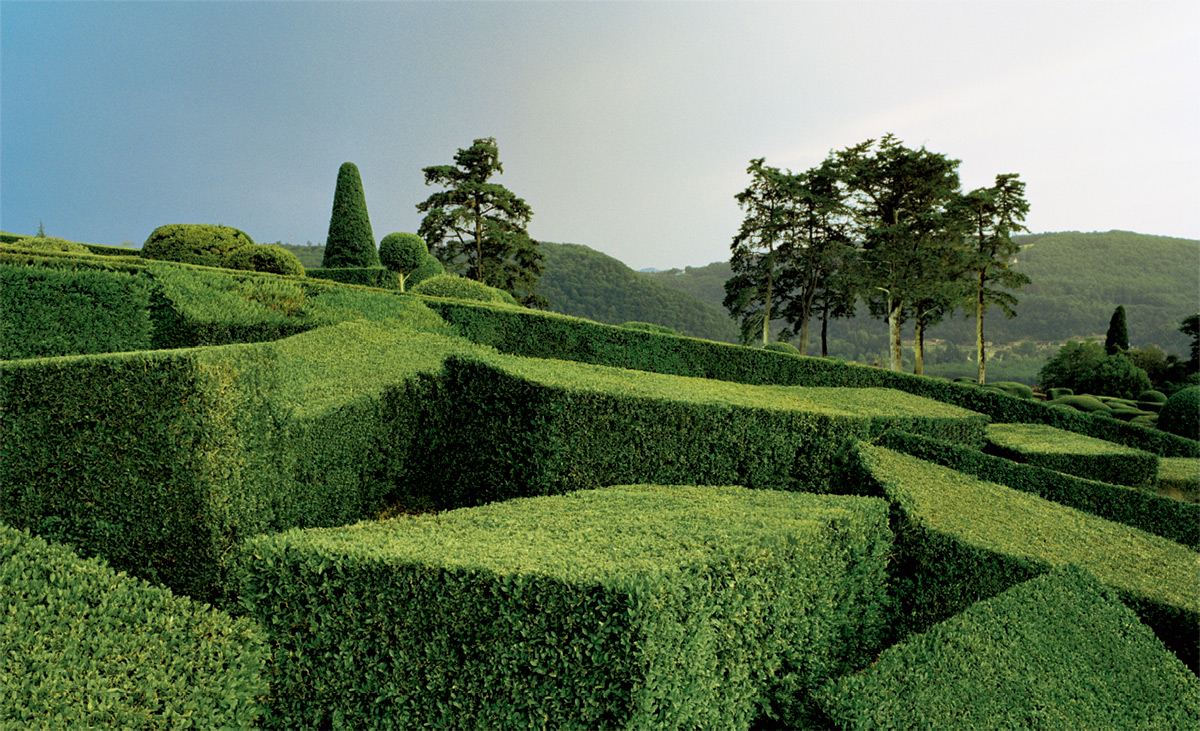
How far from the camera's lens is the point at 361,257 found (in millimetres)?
22766

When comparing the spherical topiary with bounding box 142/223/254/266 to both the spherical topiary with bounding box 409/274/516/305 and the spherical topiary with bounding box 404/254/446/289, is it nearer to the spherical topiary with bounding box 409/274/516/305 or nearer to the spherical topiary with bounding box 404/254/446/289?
the spherical topiary with bounding box 409/274/516/305

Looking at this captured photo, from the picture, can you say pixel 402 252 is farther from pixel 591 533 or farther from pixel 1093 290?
pixel 1093 290

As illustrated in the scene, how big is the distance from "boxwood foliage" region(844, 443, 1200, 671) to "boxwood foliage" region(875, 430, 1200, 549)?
1440mm

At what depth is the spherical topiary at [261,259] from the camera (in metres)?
12.5

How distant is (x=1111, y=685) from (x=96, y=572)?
25.5 feet

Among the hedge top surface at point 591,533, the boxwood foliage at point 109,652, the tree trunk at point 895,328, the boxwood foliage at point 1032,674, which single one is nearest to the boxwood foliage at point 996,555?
the boxwood foliage at point 1032,674

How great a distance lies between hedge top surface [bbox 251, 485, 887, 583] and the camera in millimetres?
3248

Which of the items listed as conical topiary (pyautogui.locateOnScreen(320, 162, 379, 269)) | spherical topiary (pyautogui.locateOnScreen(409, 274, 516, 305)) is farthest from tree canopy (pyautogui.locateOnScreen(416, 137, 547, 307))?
spherical topiary (pyautogui.locateOnScreen(409, 274, 516, 305))

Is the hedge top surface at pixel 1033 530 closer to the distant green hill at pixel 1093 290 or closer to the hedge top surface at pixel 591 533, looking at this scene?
the hedge top surface at pixel 591 533

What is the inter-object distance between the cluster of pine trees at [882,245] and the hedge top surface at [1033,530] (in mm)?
26102

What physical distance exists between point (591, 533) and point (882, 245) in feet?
112

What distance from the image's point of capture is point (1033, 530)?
20.7ft

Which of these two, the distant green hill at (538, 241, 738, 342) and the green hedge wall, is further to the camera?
the distant green hill at (538, 241, 738, 342)

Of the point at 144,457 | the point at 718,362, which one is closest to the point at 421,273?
the point at 718,362
